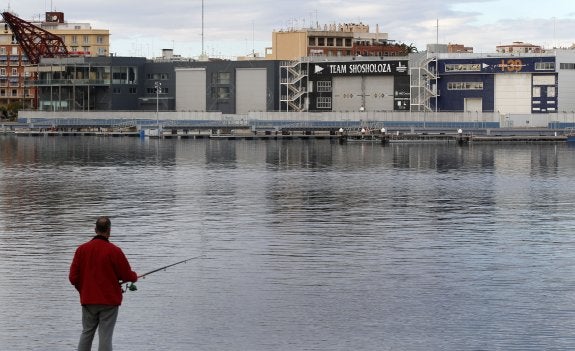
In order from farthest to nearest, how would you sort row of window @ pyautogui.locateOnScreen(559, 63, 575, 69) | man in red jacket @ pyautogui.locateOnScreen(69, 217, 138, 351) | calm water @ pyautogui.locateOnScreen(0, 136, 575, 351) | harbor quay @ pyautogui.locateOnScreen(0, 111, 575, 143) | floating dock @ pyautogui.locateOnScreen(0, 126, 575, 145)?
row of window @ pyautogui.locateOnScreen(559, 63, 575, 69)
harbor quay @ pyautogui.locateOnScreen(0, 111, 575, 143)
floating dock @ pyautogui.locateOnScreen(0, 126, 575, 145)
calm water @ pyautogui.locateOnScreen(0, 136, 575, 351)
man in red jacket @ pyautogui.locateOnScreen(69, 217, 138, 351)

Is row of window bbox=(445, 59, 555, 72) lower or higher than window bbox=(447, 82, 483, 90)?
higher

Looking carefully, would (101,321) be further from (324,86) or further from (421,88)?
(324,86)

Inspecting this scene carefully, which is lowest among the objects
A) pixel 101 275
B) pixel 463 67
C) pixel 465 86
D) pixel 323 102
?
pixel 101 275

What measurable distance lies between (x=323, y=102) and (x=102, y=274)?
171 metres

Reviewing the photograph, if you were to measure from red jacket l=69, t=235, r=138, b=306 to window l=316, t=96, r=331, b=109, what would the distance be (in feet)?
559

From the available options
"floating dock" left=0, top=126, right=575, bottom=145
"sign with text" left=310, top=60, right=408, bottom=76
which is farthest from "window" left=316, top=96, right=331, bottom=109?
"floating dock" left=0, top=126, right=575, bottom=145

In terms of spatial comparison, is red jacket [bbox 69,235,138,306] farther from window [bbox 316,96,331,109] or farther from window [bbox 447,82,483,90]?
window [bbox 316,96,331,109]

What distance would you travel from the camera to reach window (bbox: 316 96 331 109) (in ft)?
625

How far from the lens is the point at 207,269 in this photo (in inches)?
1420

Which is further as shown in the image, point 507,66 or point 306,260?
point 507,66

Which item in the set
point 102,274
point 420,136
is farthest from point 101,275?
point 420,136

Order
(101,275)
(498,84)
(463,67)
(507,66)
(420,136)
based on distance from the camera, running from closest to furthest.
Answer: (101,275)
(420,136)
(507,66)
(463,67)
(498,84)

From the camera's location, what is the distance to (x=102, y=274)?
68.8 ft

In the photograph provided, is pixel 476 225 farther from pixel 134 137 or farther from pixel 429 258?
pixel 134 137
